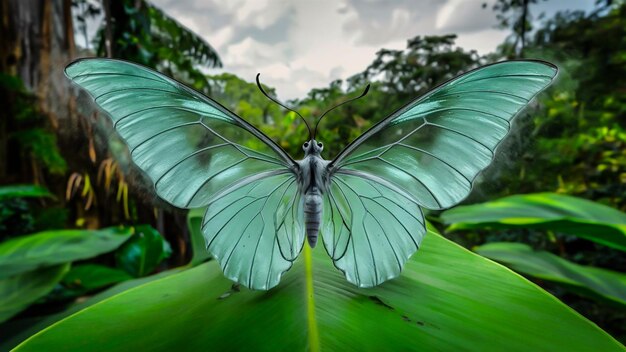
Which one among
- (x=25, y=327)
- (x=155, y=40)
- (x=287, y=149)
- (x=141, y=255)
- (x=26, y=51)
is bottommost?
(x=25, y=327)

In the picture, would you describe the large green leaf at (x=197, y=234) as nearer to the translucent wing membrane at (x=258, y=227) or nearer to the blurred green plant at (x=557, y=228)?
the translucent wing membrane at (x=258, y=227)

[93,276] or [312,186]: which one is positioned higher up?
[312,186]

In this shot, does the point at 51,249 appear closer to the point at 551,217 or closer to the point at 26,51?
the point at 551,217

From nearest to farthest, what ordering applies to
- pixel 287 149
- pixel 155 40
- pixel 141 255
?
pixel 141 255 < pixel 287 149 < pixel 155 40

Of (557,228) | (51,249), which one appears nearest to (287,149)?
(51,249)

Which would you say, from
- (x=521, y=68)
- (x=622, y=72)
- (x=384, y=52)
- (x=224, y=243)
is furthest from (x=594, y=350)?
(x=622, y=72)

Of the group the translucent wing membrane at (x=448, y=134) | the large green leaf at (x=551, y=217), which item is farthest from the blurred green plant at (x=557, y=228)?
the translucent wing membrane at (x=448, y=134)

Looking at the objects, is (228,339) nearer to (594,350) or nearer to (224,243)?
(224,243)
